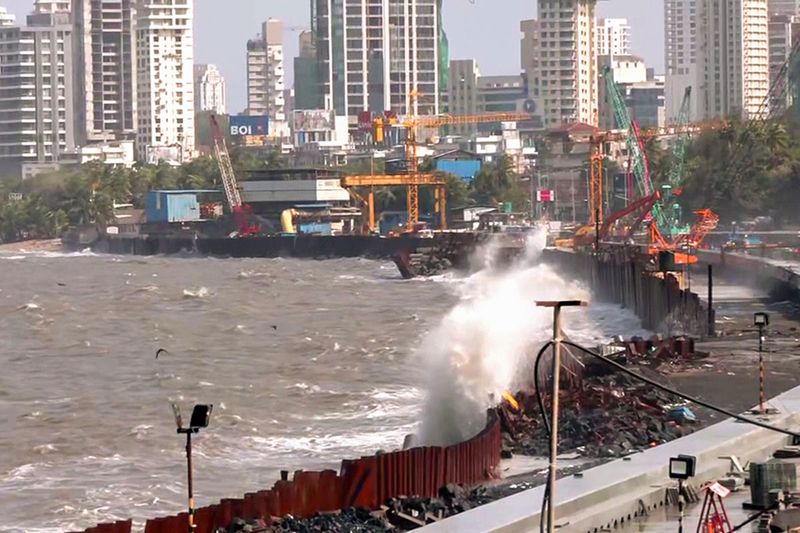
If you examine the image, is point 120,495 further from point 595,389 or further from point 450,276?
point 450,276

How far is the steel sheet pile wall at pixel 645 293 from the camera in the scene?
172 feet

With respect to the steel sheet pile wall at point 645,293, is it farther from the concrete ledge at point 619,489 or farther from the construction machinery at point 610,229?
the concrete ledge at point 619,489

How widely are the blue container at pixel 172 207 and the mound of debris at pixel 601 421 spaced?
13991 centimetres

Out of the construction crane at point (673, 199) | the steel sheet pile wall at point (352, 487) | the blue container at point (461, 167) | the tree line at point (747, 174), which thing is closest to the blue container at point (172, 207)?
the blue container at point (461, 167)

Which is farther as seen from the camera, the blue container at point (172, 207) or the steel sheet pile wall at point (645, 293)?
the blue container at point (172, 207)

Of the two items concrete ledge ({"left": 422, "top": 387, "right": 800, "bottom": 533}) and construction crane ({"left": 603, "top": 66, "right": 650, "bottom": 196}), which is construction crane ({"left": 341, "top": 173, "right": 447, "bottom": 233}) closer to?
construction crane ({"left": 603, "top": 66, "right": 650, "bottom": 196})

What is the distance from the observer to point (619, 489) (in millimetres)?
22328

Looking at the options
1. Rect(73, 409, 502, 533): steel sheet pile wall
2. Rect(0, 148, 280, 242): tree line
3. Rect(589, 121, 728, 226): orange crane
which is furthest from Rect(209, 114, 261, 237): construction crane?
Rect(73, 409, 502, 533): steel sheet pile wall

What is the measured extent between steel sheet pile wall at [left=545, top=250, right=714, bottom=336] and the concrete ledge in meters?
23.6

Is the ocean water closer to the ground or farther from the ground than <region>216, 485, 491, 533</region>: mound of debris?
closer to the ground

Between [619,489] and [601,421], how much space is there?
8038 millimetres

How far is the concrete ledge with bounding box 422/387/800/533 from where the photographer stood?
21.0 metres

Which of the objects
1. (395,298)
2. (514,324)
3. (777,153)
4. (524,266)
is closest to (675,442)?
(514,324)

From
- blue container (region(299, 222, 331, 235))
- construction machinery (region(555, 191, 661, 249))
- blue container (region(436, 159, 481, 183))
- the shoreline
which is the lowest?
the shoreline
